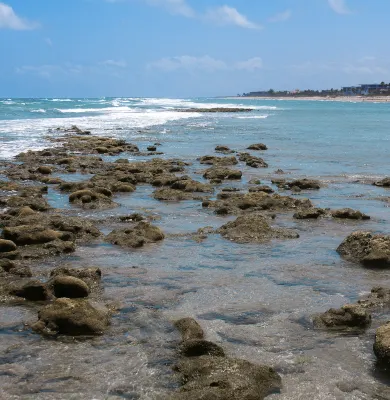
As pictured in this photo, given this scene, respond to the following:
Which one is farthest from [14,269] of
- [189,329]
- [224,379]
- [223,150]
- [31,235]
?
[223,150]

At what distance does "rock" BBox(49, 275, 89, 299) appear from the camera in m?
7.97

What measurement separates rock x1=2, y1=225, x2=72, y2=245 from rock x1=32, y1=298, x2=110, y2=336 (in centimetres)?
394

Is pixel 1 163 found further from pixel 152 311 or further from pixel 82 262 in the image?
pixel 152 311

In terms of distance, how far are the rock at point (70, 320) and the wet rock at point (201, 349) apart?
1.28 metres

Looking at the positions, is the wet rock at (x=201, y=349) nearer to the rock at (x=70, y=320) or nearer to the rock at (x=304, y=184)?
the rock at (x=70, y=320)

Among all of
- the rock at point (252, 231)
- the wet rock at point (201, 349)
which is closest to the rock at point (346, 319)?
the wet rock at point (201, 349)

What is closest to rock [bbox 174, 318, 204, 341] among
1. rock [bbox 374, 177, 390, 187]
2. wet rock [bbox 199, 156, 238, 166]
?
rock [bbox 374, 177, 390, 187]

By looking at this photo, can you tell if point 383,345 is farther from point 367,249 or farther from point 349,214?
point 349,214

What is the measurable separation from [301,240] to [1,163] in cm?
1642

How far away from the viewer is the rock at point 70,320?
22.4 ft

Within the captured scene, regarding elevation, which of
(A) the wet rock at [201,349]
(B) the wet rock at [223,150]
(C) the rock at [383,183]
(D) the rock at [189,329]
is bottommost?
(B) the wet rock at [223,150]

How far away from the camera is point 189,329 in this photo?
6.78m

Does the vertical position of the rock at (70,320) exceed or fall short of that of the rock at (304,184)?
it exceeds it

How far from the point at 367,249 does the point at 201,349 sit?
5069mm
